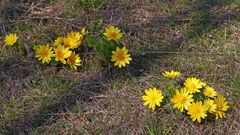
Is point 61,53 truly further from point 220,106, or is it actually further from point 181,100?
point 220,106

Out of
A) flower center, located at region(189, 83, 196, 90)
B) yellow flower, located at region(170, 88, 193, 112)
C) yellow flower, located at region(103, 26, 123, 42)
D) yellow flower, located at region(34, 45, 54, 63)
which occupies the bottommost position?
yellow flower, located at region(170, 88, 193, 112)

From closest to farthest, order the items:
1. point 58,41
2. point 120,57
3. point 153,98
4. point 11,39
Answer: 1. point 153,98
2. point 120,57
3. point 58,41
4. point 11,39

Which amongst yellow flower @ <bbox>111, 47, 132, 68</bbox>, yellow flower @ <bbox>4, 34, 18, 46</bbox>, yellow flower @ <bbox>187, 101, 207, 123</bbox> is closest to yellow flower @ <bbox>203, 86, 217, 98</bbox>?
yellow flower @ <bbox>187, 101, 207, 123</bbox>

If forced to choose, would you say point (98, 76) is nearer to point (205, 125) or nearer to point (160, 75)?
point (160, 75)

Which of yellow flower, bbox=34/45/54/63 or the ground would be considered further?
yellow flower, bbox=34/45/54/63

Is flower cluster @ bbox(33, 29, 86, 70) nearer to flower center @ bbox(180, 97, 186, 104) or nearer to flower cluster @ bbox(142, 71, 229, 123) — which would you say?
flower cluster @ bbox(142, 71, 229, 123)

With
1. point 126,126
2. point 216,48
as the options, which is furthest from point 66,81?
point 216,48

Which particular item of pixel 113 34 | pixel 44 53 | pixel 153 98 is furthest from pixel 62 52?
pixel 153 98
